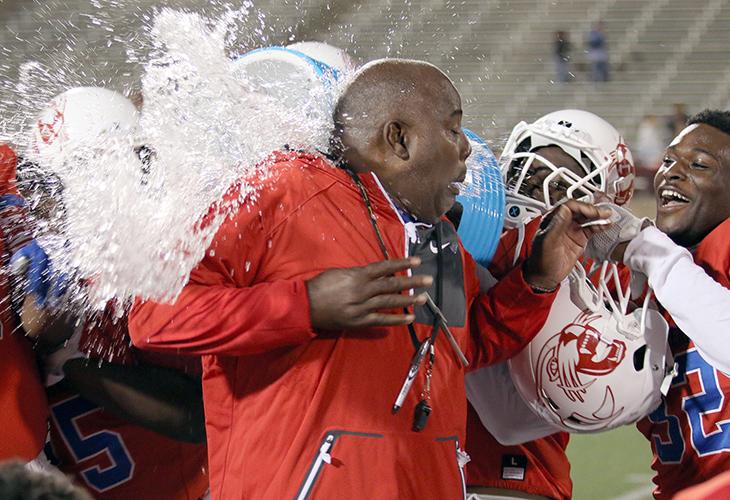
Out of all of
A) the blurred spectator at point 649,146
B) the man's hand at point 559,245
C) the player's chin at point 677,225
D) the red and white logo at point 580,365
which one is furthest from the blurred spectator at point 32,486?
the blurred spectator at point 649,146

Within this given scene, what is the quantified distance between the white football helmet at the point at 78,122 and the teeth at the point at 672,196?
173cm

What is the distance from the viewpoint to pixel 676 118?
47.0 ft

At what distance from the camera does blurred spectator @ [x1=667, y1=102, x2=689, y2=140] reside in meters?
13.9

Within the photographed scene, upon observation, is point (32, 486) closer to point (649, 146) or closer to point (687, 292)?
point (687, 292)

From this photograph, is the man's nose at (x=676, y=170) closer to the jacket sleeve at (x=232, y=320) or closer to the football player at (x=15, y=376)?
the jacket sleeve at (x=232, y=320)

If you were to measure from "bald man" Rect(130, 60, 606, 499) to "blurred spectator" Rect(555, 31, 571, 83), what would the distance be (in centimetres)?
1308

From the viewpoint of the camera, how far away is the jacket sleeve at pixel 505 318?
2855mm

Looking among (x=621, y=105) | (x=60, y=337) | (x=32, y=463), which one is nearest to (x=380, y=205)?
(x=60, y=337)

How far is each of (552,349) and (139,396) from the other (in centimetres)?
120

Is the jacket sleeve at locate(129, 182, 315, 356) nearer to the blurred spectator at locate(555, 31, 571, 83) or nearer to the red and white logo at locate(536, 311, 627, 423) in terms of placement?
the red and white logo at locate(536, 311, 627, 423)

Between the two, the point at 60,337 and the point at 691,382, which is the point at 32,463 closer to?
the point at 60,337

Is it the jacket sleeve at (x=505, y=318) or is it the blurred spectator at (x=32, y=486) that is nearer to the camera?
the blurred spectator at (x=32, y=486)

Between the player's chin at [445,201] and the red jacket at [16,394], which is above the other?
the player's chin at [445,201]

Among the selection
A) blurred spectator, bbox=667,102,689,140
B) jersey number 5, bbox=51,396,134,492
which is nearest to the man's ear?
jersey number 5, bbox=51,396,134,492
